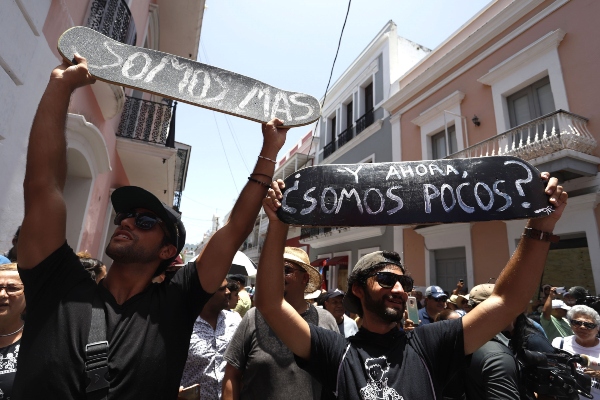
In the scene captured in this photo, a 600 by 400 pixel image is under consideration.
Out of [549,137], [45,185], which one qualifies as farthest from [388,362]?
[549,137]

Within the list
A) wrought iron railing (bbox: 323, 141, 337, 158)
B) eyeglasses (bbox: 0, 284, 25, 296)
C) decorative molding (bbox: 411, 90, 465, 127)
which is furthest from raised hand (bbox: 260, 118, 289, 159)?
wrought iron railing (bbox: 323, 141, 337, 158)

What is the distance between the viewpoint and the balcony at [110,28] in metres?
4.46

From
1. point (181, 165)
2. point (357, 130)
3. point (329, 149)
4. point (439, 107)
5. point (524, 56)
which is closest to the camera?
point (524, 56)

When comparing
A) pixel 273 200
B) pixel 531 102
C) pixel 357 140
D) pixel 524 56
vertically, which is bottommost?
pixel 273 200

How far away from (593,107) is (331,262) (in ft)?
34.5

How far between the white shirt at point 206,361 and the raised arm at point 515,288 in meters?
1.69

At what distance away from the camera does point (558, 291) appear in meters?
6.27

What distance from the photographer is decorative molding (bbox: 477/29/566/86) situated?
26.2 ft

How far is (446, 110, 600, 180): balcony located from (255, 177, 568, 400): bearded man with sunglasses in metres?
6.59

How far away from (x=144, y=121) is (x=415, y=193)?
20.7ft

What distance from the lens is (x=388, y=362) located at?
1.52 metres

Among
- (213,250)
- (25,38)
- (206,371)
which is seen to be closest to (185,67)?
(213,250)

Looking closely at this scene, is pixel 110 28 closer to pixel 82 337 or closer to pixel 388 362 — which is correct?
pixel 82 337

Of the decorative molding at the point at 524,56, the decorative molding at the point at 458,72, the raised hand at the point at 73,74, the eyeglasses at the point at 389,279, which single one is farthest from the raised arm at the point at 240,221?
the decorative molding at the point at 458,72
